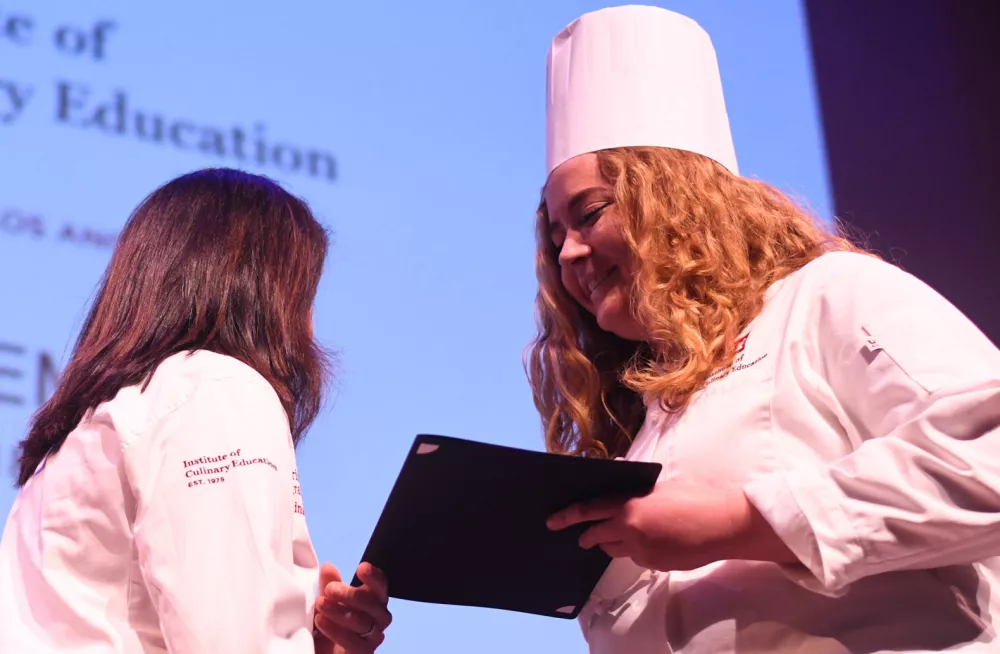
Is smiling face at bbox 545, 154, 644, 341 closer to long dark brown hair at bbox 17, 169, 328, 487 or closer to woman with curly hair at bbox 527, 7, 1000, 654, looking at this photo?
woman with curly hair at bbox 527, 7, 1000, 654

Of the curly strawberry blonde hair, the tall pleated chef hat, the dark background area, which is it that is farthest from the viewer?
the dark background area

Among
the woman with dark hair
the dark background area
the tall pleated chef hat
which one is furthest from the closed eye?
the dark background area

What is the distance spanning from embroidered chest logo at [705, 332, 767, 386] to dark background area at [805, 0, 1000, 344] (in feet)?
5.54

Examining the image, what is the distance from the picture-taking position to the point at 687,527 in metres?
1.05

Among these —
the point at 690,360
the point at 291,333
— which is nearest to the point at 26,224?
the point at 291,333

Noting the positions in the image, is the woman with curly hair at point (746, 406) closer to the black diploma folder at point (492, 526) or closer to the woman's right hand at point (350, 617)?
the black diploma folder at point (492, 526)

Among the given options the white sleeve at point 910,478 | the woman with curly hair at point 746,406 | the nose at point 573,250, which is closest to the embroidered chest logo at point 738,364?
the woman with curly hair at point 746,406

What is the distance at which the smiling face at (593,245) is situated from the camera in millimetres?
1442

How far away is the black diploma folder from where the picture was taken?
104 centimetres

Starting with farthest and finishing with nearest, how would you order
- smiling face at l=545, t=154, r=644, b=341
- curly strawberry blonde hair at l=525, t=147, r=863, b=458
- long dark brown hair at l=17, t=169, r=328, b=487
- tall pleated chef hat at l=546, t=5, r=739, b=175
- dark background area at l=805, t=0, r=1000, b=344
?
dark background area at l=805, t=0, r=1000, b=344 → tall pleated chef hat at l=546, t=5, r=739, b=175 → smiling face at l=545, t=154, r=644, b=341 → curly strawberry blonde hair at l=525, t=147, r=863, b=458 → long dark brown hair at l=17, t=169, r=328, b=487

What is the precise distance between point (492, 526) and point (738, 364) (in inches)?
12.7

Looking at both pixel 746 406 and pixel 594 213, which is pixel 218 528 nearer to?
pixel 746 406

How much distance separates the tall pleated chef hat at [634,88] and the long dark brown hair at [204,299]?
45 cm

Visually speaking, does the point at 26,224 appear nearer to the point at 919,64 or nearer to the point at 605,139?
the point at 605,139
